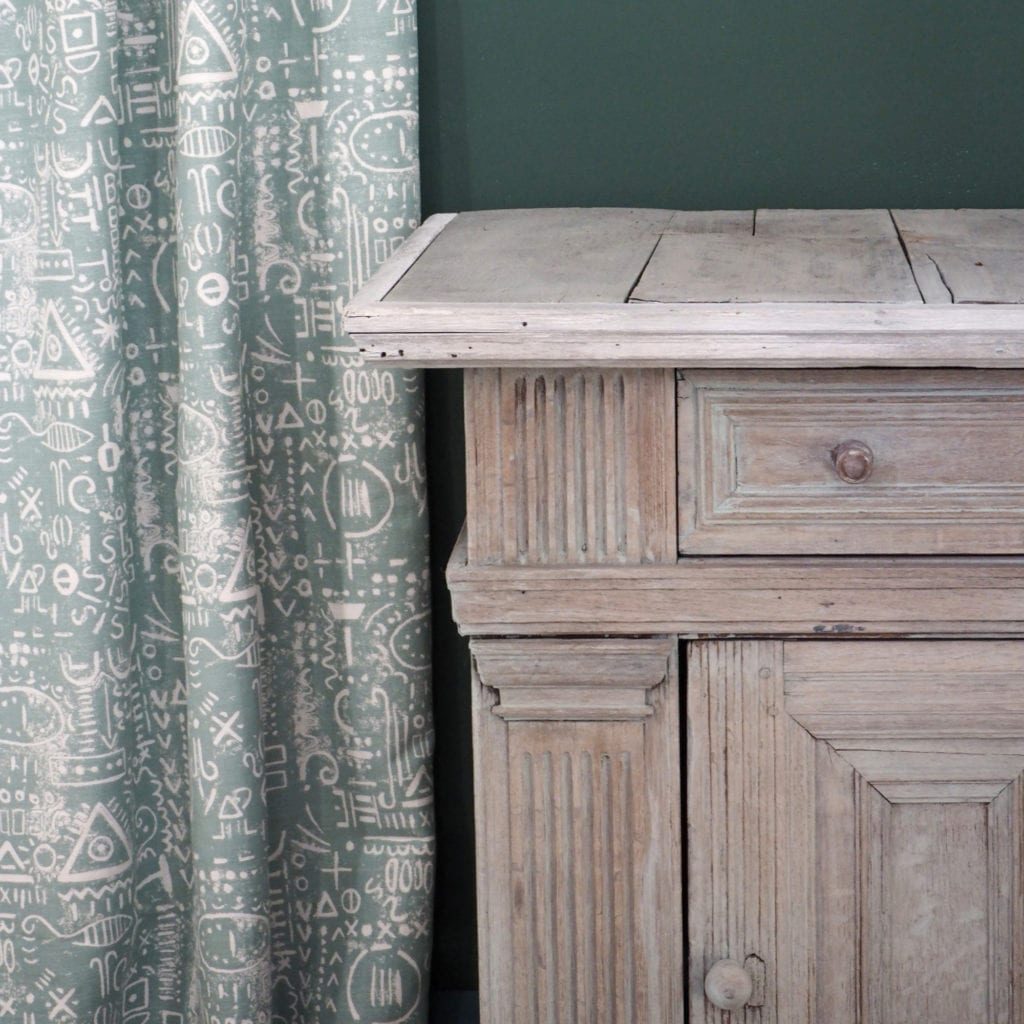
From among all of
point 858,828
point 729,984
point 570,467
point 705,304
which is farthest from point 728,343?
point 729,984

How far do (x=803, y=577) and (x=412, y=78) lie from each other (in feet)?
2.01

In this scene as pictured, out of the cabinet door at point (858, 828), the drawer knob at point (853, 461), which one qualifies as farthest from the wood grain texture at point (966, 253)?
the cabinet door at point (858, 828)

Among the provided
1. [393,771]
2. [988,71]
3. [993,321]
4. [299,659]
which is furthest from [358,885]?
[988,71]

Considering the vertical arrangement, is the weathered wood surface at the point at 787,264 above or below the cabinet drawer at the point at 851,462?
above

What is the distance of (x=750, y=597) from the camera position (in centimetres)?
92

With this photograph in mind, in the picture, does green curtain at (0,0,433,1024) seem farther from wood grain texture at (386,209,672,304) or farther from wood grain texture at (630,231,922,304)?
wood grain texture at (630,231,922,304)

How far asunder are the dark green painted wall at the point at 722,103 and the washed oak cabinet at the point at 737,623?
303 mm

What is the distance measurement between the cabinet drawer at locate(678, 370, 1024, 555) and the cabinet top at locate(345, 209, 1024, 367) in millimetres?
56

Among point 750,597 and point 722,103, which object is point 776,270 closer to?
point 750,597

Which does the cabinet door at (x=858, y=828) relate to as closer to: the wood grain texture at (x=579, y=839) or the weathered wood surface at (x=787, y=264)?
Result: the wood grain texture at (x=579, y=839)

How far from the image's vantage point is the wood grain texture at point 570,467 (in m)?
0.91

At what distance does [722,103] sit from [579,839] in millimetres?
727

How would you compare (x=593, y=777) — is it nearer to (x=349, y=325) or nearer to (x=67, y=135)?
(x=349, y=325)

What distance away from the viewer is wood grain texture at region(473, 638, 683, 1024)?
0.95m
